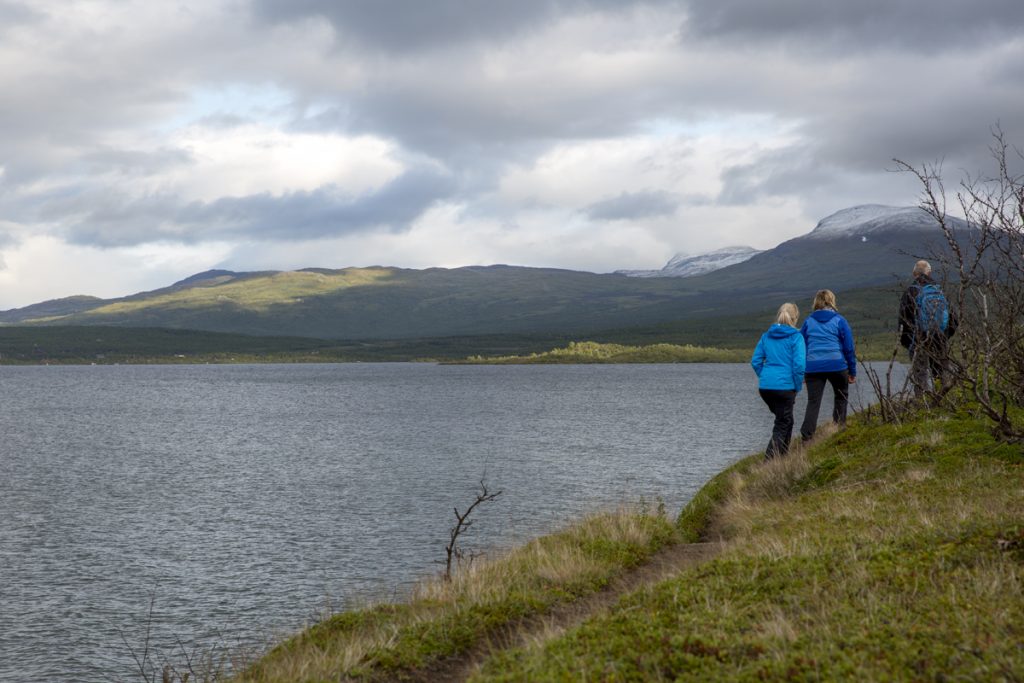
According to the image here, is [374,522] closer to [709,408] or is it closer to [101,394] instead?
[709,408]

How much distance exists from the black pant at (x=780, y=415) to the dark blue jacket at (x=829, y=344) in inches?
36.8

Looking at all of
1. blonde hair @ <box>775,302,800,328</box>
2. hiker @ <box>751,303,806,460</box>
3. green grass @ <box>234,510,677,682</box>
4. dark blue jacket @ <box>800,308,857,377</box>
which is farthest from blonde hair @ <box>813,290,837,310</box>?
green grass @ <box>234,510,677,682</box>

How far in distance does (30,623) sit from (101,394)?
115899mm

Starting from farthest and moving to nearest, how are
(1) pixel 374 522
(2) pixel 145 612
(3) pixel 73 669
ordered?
(1) pixel 374 522 → (2) pixel 145 612 → (3) pixel 73 669

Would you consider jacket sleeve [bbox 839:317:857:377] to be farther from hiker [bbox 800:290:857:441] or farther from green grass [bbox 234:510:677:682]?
green grass [bbox 234:510:677:682]

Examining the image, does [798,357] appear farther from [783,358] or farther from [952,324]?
[952,324]

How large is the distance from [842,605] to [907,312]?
41.3 feet

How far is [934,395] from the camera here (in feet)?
57.3

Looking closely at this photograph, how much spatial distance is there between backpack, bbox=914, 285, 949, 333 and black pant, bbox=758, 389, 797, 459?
2.96m

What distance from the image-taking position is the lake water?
1880 cm

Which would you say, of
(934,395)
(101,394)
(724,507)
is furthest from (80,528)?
(101,394)

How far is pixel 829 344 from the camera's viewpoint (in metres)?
17.6

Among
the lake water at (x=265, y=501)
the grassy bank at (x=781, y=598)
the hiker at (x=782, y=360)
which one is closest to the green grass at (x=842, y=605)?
the grassy bank at (x=781, y=598)

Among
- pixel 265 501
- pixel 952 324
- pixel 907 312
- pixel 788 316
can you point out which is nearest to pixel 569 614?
pixel 788 316
